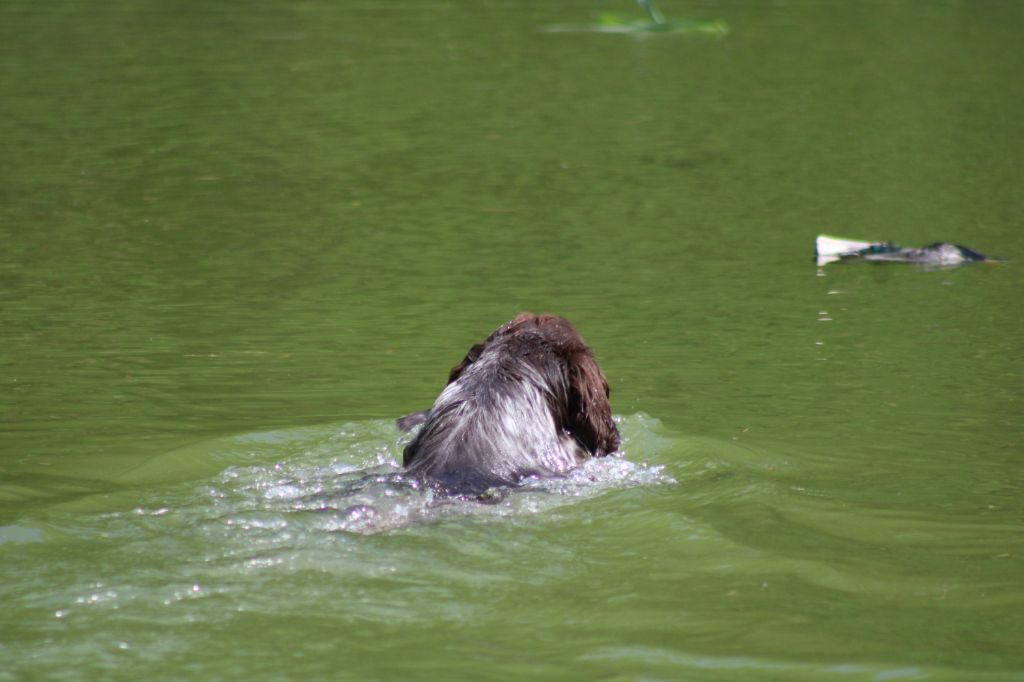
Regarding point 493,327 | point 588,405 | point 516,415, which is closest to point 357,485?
point 516,415

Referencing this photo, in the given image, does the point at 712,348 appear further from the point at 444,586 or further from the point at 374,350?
the point at 444,586

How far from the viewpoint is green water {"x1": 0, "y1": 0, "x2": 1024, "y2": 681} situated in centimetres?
488

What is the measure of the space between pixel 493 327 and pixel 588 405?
107 inches

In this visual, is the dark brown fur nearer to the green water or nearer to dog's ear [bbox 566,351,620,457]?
dog's ear [bbox 566,351,620,457]

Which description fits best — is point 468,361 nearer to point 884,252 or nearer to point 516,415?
point 516,415

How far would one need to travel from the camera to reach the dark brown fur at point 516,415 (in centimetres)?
601

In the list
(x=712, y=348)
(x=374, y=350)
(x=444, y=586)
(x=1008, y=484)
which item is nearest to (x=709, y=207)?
(x=712, y=348)

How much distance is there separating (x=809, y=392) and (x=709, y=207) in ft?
14.9

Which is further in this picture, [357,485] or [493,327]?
[493,327]

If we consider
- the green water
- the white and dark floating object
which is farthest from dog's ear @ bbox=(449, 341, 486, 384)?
the white and dark floating object

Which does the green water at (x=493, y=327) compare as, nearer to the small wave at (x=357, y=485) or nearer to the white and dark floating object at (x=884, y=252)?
the small wave at (x=357, y=485)

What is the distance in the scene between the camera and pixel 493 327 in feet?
30.3

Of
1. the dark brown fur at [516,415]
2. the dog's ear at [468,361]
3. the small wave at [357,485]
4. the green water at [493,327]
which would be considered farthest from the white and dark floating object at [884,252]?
the dog's ear at [468,361]

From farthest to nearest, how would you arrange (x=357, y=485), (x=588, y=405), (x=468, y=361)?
(x=468, y=361)
(x=588, y=405)
(x=357, y=485)
